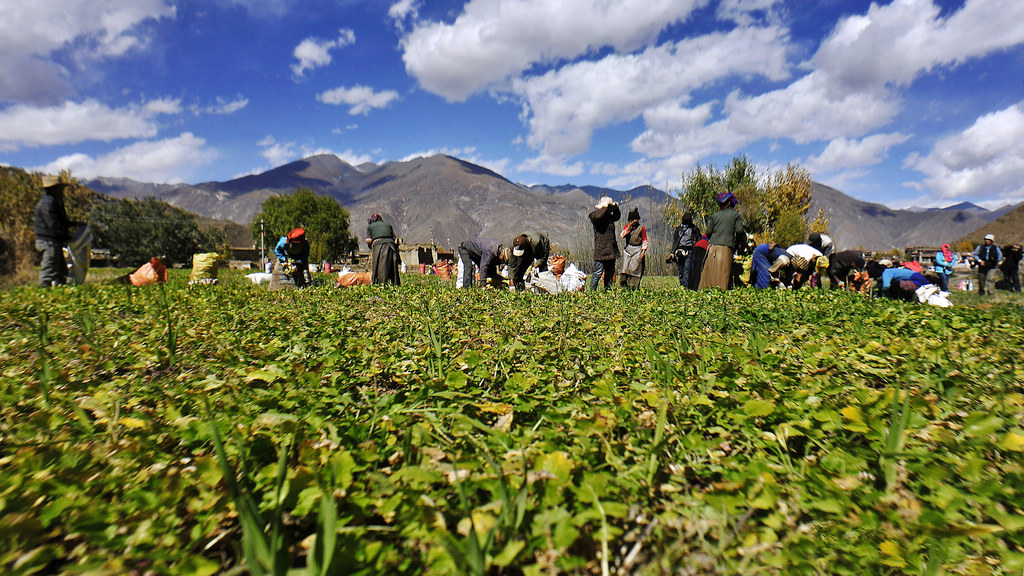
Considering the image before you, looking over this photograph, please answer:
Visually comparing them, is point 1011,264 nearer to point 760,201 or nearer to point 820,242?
point 820,242

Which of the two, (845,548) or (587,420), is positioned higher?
(587,420)

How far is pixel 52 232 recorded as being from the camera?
816 cm

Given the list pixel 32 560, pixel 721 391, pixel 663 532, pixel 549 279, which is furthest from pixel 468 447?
pixel 549 279

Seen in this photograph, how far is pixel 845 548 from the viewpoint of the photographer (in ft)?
3.91

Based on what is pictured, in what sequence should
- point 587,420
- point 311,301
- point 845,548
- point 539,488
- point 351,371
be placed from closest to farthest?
point 845,548
point 539,488
point 587,420
point 351,371
point 311,301

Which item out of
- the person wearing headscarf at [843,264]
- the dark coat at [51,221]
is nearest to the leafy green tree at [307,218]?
the dark coat at [51,221]

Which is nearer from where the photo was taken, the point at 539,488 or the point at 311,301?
the point at 539,488

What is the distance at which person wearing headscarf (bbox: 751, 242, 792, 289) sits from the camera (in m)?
9.90

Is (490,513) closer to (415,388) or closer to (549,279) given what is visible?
(415,388)

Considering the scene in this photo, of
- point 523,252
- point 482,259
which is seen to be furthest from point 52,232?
point 523,252

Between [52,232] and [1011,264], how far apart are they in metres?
26.6

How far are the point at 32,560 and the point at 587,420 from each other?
1.61m

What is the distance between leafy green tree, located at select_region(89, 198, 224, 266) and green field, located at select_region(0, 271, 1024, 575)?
254ft

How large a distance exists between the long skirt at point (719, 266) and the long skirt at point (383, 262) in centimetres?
726
